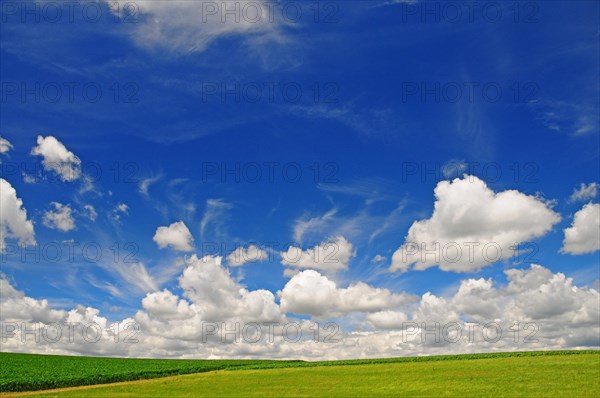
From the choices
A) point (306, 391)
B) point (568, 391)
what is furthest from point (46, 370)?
point (568, 391)

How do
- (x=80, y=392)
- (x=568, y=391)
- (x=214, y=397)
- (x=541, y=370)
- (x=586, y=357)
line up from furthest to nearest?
(x=586, y=357) → (x=541, y=370) → (x=80, y=392) → (x=214, y=397) → (x=568, y=391)

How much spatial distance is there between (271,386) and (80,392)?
848 inches

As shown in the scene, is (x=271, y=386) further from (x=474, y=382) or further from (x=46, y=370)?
(x=46, y=370)

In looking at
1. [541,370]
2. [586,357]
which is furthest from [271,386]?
[586,357]

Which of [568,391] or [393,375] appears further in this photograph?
[393,375]

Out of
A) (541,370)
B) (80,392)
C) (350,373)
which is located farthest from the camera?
(350,373)

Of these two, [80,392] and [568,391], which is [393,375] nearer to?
[568,391]

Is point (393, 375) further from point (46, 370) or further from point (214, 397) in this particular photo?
point (46, 370)

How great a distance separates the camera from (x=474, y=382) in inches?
2140

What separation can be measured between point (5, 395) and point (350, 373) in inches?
1719

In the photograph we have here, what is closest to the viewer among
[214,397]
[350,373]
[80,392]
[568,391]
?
[568,391]

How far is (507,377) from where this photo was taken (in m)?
56.5

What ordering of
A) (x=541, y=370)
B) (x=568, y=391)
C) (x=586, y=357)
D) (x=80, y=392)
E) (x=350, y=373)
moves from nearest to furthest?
(x=568, y=391) → (x=80, y=392) → (x=541, y=370) → (x=350, y=373) → (x=586, y=357)

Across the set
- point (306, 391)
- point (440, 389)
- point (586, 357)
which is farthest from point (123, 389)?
point (586, 357)
